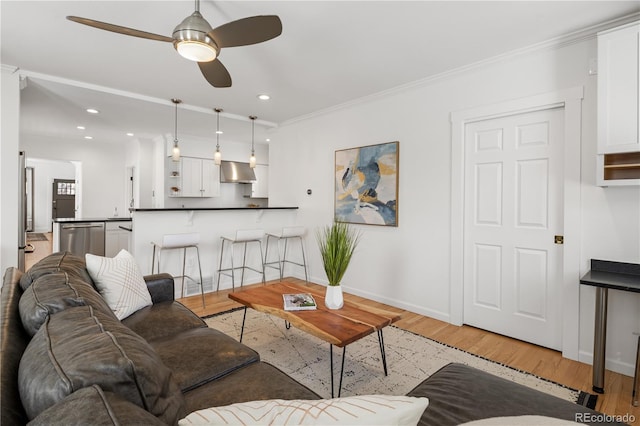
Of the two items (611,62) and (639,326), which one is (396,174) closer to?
(611,62)

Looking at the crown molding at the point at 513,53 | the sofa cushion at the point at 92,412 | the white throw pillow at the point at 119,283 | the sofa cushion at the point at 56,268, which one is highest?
the crown molding at the point at 513,53

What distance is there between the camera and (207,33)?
1963mm

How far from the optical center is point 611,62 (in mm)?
2230

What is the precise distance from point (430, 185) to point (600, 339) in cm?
189

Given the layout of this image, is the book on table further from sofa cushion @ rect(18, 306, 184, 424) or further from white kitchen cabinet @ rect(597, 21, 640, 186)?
white kitchen cabinet @ rect(597, 21, 640, 186)

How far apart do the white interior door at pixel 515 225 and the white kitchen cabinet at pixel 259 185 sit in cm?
527

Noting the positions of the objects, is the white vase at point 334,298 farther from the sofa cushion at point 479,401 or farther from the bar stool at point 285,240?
the bar stool at point 285,240

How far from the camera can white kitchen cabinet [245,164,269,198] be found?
757 centimetres

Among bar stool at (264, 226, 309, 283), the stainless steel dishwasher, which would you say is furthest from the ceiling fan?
the stainless steel dishwasher

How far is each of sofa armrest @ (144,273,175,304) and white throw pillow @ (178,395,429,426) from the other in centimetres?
201

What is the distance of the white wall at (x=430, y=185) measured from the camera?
2.41m

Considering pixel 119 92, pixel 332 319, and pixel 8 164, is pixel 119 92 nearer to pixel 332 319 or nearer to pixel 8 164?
pixel 8 164

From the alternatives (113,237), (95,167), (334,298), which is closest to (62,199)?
(95,167)

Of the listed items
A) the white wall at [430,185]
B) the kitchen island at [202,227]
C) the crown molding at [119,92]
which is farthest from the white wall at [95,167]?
the white wall at [430,185]
